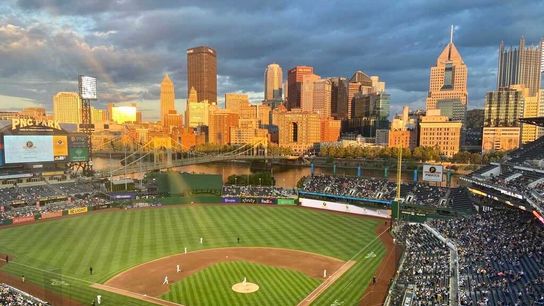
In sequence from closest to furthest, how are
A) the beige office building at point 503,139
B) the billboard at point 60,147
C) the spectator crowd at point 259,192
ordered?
the spectator crowd at point 259,192
the billboard at point 60,147
the beige office building at point 503,139

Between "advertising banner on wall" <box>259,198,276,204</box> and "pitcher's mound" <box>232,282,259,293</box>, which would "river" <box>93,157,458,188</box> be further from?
"pitcher's mound" <box>232,282,259,293</box>

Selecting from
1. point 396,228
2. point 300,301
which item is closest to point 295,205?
point 396,228

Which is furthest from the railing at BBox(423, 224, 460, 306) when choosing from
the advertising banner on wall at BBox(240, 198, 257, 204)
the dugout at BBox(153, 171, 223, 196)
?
the dugout at BBox(153, 171, 223, 196)

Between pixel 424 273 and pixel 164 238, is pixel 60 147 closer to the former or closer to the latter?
pixel 164 238

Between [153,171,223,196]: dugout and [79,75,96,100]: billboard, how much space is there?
27.0 m

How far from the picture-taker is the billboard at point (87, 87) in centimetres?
7925

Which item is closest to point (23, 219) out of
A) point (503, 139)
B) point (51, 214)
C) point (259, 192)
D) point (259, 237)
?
point (51, 214)

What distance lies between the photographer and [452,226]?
39.7 m

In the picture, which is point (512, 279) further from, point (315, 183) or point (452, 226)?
point (315, 183)

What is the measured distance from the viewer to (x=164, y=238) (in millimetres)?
43344

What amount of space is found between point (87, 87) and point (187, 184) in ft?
107

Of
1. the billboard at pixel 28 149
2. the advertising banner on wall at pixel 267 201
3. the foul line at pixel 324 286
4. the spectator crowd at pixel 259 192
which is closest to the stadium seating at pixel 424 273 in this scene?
the foul line at pixel 324 286

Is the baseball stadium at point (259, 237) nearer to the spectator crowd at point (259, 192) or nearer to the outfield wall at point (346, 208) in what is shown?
the outfield wall at point (346, 208)

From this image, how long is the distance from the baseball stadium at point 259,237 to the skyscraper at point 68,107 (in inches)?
4696
